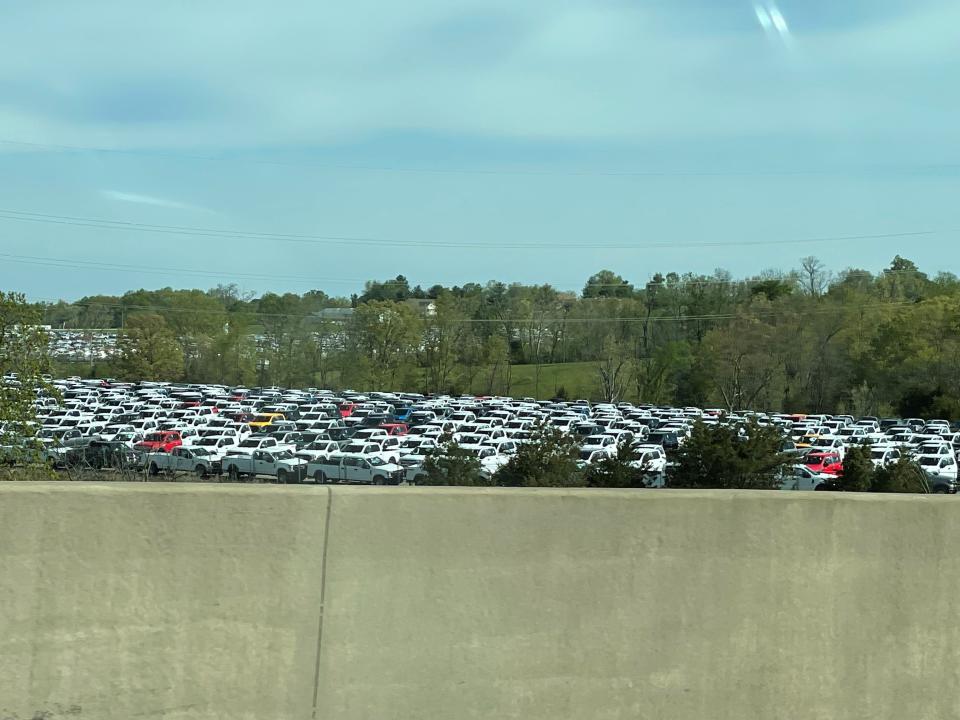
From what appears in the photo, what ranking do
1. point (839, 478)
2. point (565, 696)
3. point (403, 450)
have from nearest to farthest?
point (565, 696) → point (839, 478) → point (403, 450)

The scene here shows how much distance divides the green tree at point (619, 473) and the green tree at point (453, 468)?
8.86ft

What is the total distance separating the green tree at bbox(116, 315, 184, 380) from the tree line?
140 mm

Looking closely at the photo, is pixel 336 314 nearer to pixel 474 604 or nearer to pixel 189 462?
pixel 189 462

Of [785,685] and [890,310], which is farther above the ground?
[890,310]

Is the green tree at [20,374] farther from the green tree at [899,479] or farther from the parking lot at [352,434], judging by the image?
the green tree at [899,479]

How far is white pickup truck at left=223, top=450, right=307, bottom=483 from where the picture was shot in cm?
4266

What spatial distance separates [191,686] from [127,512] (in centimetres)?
70

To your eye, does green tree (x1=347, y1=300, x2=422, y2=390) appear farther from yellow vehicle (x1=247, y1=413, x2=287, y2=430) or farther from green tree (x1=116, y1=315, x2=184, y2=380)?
yellow vehicle (x1=247, y1=413, x2=287, y2=430)

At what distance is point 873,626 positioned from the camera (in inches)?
188

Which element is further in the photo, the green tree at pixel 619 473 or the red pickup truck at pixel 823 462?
the red pickup truck at pixel 823 462

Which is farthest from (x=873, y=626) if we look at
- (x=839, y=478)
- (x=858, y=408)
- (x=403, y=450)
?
(x=858, y=408)

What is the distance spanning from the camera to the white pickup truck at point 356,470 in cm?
4081

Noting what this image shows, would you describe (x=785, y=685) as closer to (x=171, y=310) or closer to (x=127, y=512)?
(x=127, y=512)

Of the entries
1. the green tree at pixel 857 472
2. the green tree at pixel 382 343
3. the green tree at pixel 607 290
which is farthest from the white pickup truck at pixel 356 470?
the green tree at pixel 607 290
